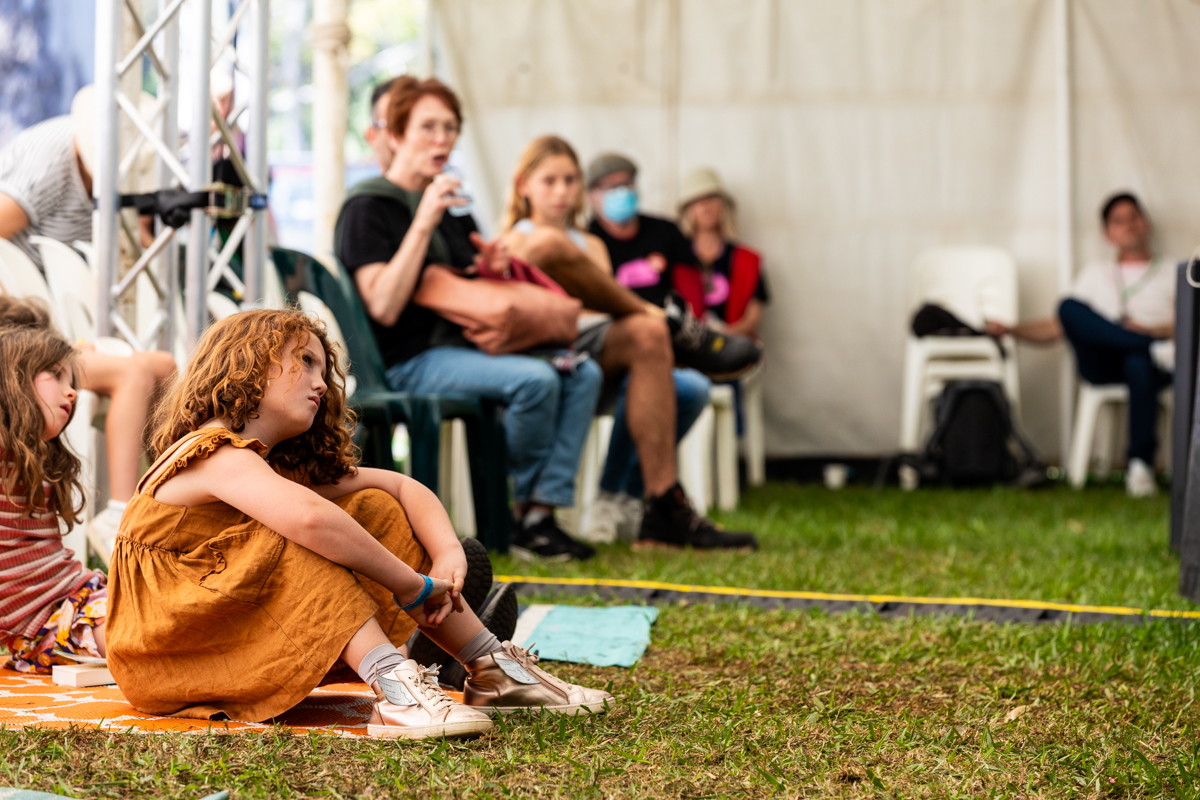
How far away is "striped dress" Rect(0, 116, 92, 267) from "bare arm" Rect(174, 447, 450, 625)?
67.2 inches

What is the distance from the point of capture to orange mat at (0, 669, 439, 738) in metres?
1.60

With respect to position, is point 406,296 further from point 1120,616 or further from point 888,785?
point 888,785

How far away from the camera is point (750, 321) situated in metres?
6.14

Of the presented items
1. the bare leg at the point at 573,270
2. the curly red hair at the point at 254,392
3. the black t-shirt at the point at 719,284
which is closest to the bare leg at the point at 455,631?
the curly red hair at the point at 254,392

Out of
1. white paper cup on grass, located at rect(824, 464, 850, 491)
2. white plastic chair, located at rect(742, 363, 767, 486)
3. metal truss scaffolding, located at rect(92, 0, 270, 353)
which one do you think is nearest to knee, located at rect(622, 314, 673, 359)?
metal truss scaffolding, located at rect(92, 0, 270, 353)

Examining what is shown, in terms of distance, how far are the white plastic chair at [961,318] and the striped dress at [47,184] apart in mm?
4099

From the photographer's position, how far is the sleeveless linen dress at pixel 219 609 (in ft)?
5.26

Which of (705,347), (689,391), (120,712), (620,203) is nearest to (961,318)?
(620,203)

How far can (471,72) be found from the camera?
6445 millimetres

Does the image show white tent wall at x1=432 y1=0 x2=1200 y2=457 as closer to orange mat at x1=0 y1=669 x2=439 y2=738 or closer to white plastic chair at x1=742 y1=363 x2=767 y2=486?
white plastic chair at x1=742 y1=363 x2=767 y2=486

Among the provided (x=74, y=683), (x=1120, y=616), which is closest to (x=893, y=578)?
(x=1120, y=616)

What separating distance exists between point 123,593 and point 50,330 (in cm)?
63

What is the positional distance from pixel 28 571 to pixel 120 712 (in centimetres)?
43

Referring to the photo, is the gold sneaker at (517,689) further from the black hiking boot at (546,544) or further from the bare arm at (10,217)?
the bare arm at (10,217)
